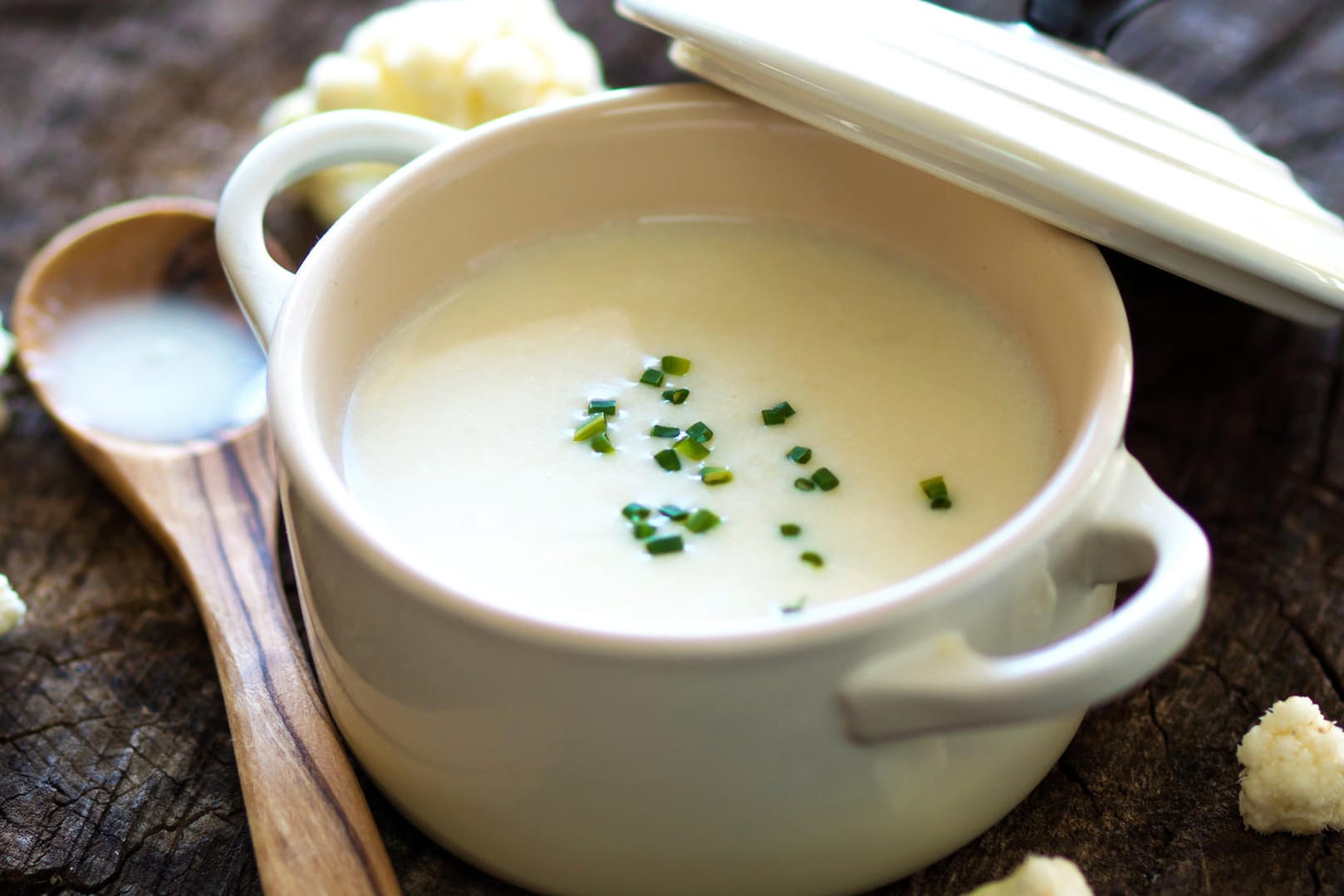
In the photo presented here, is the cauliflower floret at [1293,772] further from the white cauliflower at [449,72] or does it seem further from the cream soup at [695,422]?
the white cauliflower at [449,72]

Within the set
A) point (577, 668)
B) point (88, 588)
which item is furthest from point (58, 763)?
point (577, 668)

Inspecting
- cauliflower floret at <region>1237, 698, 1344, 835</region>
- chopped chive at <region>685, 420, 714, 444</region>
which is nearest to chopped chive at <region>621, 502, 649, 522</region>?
chopped chive at <region>685, 420, 714, 444</region>

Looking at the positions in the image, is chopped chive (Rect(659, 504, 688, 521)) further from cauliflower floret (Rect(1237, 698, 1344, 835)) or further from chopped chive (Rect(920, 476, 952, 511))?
cauliflower floret (Rect(1237, 698, 1344, 835))

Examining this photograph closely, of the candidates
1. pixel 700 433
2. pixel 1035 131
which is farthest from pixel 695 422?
pixel 1035 131

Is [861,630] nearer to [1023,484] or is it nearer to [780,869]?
[780,869]

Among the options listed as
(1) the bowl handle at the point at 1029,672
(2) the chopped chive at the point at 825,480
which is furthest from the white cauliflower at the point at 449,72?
(1) the bowl handle at the point at 1029,672

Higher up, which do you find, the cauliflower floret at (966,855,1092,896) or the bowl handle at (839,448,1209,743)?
the bowl handle at (839,448,1209,743)

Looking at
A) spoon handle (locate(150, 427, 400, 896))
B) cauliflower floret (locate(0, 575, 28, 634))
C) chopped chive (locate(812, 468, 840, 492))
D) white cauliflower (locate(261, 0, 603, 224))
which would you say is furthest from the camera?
white cauliflower (locate(261, 0, 603, 224))
